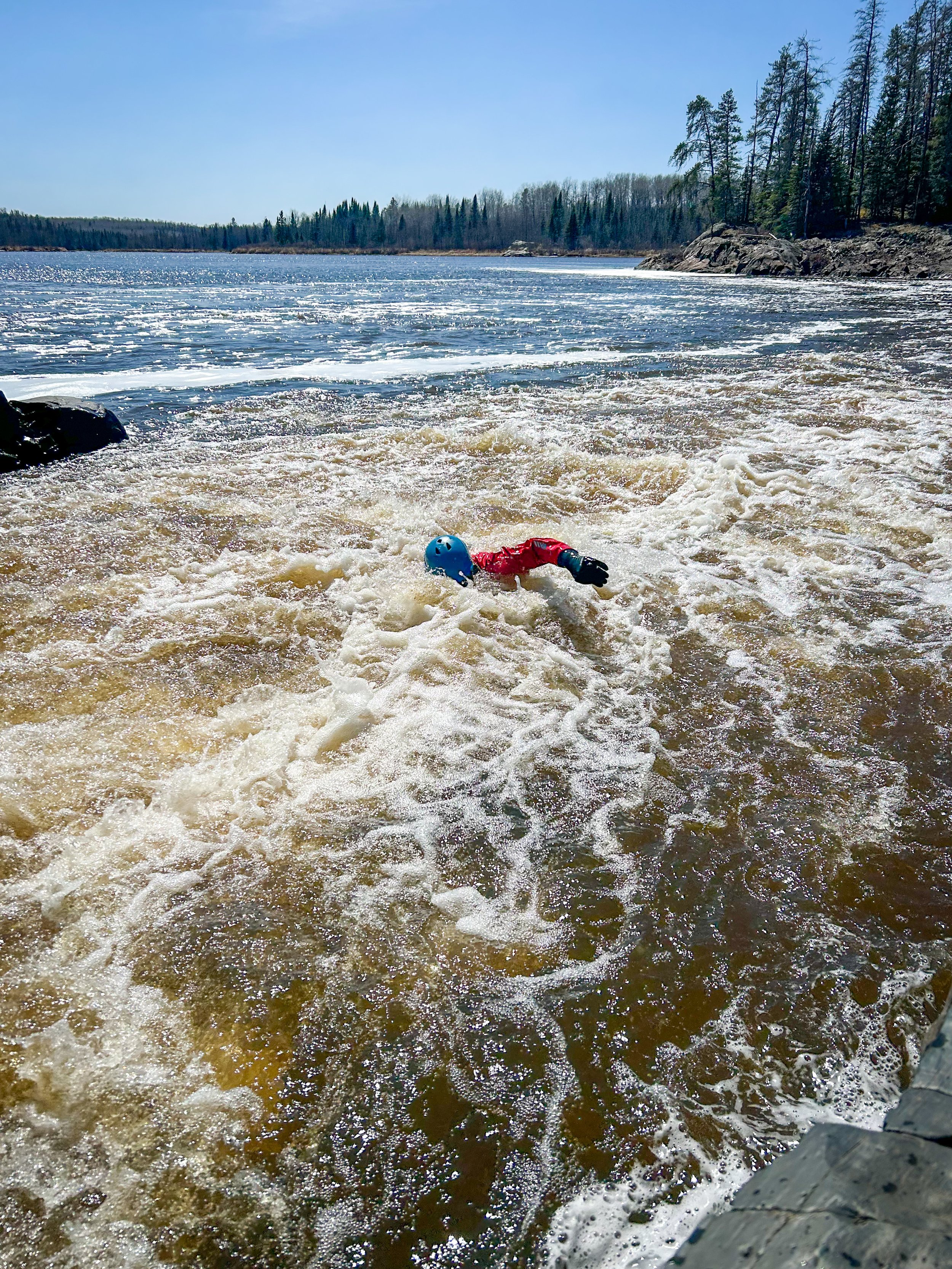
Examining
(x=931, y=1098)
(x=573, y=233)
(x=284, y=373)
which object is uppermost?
(x=573, y=233)

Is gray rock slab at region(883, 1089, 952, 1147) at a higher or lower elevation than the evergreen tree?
lower

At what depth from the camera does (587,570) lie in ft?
15.8

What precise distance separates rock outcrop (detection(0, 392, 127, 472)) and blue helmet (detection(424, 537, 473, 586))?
6.10m

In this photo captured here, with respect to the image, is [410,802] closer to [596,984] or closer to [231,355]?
[596,984]

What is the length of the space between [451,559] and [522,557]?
1.75ft

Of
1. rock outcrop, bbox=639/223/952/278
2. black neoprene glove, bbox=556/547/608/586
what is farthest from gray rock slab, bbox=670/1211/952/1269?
rock outcrop, bbox=639/223/952/278

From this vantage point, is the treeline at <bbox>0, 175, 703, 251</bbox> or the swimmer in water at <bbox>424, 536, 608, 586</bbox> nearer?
the swimmer in water at <bbox>424, 536, 608, 586</bbox>

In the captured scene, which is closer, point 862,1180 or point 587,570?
point 862,1180

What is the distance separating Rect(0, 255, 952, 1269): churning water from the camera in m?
1.78

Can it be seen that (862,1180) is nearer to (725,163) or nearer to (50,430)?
(50,430)

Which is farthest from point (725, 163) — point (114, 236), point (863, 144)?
point (114, 236)

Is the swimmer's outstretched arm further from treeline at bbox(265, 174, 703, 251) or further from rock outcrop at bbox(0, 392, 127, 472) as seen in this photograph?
treeline at bbox(265, 174, 703, 251)

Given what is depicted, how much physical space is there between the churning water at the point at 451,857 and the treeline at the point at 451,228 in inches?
4686

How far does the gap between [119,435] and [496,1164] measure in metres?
9.93
